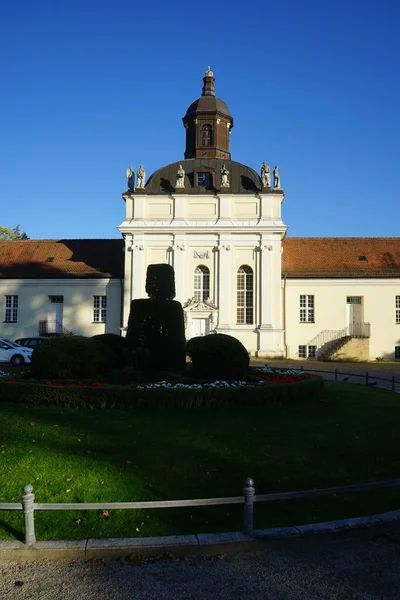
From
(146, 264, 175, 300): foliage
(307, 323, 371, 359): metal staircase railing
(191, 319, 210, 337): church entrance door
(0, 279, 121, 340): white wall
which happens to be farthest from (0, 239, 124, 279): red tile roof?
(146, 264, 175, 300): foliage

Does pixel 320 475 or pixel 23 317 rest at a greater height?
pixel 23 317

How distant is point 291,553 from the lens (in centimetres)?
567

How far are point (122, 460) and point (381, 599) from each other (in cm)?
469

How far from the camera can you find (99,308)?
39.8 meters

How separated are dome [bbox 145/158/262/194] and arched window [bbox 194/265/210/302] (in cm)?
561

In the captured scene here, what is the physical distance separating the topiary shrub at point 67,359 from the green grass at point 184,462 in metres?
2.56

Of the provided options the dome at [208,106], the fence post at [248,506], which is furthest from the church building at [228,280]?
the fence post at [248,506]

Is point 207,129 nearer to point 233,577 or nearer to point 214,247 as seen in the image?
point 214,247

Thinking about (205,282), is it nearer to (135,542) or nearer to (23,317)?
(23,317)

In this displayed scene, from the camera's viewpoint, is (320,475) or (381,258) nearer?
(320,475)

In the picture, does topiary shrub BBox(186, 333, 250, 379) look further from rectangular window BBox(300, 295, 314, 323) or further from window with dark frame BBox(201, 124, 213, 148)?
window with dark frame BBox(201, 124, 213, 148)

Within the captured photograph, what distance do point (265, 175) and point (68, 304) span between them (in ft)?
56.4

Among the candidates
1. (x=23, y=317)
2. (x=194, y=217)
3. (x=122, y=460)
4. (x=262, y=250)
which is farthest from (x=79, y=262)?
(x=122, y=460)

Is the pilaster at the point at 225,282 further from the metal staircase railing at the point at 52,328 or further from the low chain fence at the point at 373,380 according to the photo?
the low chain fence at the point at 373,380
